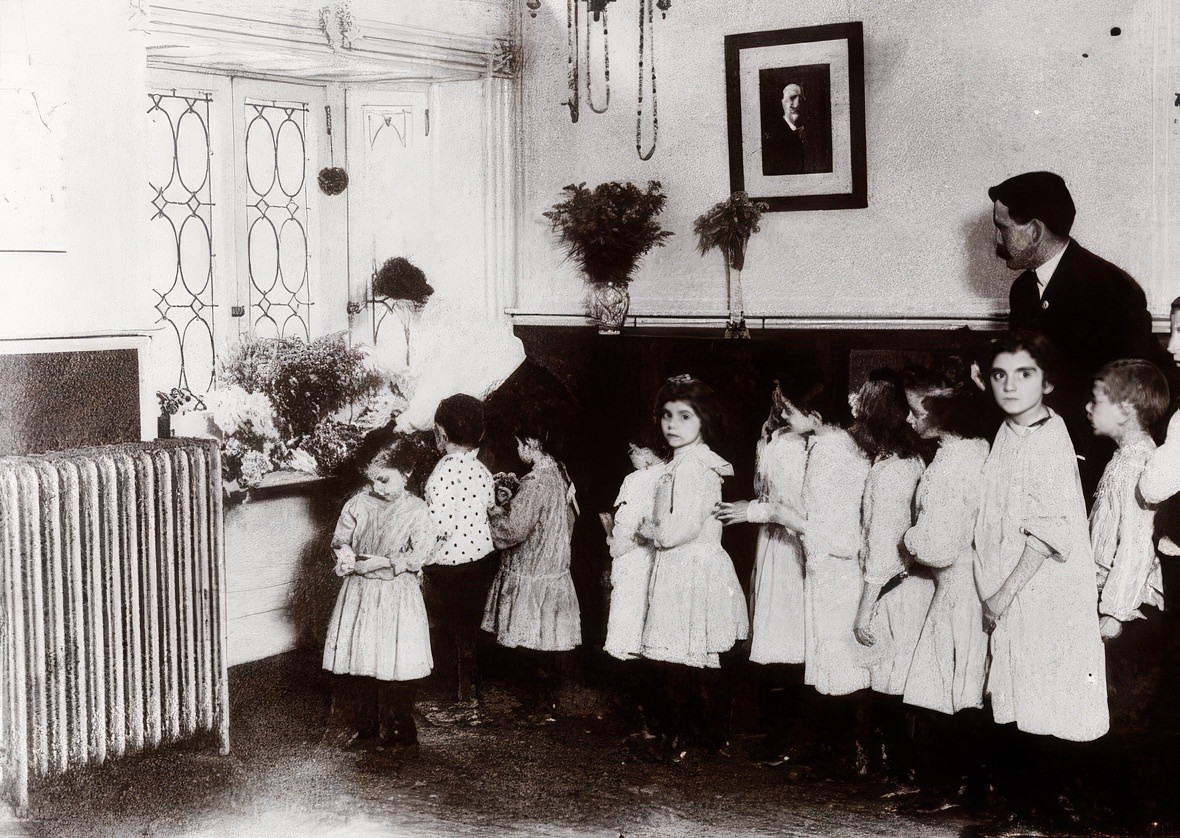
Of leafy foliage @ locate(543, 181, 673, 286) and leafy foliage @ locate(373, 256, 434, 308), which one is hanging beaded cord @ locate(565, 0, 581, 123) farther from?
leafy foliage @ locate(373, 256, 434, 308)

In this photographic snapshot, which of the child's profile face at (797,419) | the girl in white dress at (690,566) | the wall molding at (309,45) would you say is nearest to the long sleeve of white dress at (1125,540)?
the child's profile face at (797,419)

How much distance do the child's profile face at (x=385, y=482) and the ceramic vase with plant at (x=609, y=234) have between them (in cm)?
73

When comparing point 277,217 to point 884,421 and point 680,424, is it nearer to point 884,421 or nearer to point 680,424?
point 680,424

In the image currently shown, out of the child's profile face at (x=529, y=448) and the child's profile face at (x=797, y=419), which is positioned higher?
the child's profile face at (x=797, y=419)

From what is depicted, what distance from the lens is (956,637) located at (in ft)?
9.48

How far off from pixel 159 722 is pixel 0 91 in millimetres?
1733

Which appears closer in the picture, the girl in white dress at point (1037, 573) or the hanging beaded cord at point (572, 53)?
the girl in white dress at point (1037, 573)

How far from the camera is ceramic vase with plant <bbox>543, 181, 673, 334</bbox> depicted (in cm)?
329

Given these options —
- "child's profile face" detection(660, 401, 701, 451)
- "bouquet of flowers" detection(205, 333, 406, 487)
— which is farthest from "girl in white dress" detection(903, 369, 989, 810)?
"bouquet of flowers" detection(205, 333, 406, 487)

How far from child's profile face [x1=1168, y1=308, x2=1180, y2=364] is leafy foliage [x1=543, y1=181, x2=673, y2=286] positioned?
51.6 inches

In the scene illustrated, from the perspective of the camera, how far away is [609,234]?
3291 millimetres

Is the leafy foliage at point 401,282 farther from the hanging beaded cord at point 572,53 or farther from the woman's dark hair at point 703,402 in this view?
the woman's dark hair at point 703,402

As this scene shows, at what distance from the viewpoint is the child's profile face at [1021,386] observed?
2832 mm

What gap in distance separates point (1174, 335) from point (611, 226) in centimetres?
147
